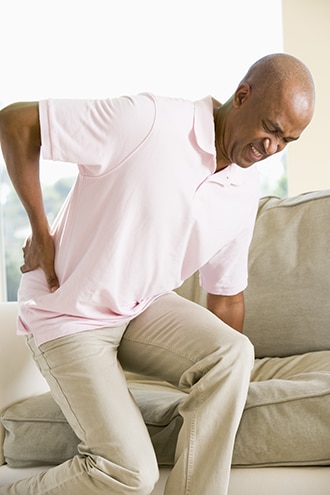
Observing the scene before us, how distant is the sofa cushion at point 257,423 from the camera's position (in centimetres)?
174

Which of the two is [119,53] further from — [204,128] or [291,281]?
[204,128]

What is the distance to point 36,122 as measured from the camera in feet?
5.55

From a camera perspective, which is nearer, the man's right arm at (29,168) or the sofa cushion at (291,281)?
the man's right arm at (29,168)

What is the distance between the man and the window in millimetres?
1954

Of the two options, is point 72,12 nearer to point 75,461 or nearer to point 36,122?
point 36,122

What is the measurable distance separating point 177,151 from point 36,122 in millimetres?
301

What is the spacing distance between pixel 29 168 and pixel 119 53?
7.42 ft

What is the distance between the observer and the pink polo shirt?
169cm

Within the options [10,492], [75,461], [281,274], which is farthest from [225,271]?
[10,492]

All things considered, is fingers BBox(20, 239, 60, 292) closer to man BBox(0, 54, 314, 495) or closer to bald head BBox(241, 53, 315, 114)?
man BBox(0, 54, 314, 495)

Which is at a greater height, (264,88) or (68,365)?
(264,88)

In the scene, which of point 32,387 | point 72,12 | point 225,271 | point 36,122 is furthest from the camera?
point 72,12

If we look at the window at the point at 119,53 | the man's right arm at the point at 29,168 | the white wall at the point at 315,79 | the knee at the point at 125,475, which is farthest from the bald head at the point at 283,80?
the window at the point at 119,53

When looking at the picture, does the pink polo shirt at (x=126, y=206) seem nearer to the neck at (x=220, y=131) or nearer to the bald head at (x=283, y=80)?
the neck at (x=220, y=131)
